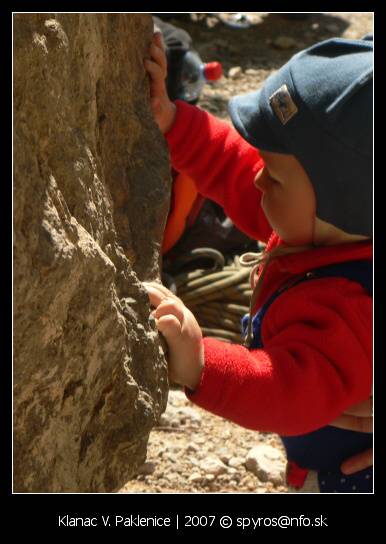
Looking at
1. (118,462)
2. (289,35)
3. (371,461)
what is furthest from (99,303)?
(289,35)

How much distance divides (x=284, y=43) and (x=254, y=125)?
20.4 feet

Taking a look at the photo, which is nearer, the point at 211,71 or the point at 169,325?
the point at 169,325

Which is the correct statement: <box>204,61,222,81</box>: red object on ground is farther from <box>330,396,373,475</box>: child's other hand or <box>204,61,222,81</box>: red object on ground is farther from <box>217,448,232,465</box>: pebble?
<box>330,396,373,475</box>: child's other hand

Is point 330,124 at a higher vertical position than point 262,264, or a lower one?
higher

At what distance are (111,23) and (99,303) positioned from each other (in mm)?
637

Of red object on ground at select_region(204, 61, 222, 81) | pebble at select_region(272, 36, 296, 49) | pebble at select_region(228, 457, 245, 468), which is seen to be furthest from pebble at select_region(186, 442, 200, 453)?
pebble at select_region(272, 36, 296, 49)

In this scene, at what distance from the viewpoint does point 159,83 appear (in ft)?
6.55

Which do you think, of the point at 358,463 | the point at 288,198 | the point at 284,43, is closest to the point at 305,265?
the point at 288,198

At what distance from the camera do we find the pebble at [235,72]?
710 centimetres

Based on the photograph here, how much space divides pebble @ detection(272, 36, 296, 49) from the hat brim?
6057 millimetres

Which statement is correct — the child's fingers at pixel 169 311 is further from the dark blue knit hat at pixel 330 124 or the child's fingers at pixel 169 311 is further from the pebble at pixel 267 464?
the pebble at pixel 267 464

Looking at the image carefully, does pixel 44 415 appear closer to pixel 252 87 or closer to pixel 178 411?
pixel 178 411

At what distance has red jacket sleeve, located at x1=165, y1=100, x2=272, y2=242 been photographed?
2336 mm

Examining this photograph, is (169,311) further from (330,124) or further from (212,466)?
(212,466)
